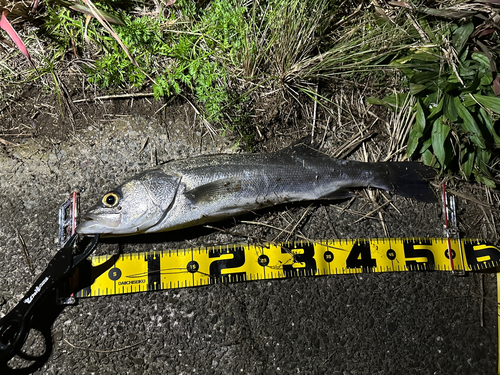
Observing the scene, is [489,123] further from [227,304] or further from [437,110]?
[227,304]

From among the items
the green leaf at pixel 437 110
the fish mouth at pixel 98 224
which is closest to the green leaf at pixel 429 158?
the green leaf at pixel 437 110

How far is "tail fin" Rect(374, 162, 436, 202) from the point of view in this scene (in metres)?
3.17

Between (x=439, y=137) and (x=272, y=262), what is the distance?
2226 millimetres

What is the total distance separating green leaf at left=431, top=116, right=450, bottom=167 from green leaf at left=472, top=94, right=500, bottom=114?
0.42 m

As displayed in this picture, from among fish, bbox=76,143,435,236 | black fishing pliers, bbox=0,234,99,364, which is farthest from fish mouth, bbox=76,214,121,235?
black fishing pliers, bbox=0,234,99,364

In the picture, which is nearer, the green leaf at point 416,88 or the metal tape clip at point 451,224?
the green leaf at point 416,88

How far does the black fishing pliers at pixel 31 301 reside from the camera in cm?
239

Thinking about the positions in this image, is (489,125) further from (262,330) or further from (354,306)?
(262,330)

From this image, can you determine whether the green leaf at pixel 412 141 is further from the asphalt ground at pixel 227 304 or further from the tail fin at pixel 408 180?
the asphalt ground at pixel 227 304

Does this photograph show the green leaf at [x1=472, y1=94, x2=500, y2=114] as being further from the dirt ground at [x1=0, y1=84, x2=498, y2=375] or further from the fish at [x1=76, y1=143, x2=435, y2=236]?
the fish at [x1=76, y1=143, x2=435, y2=236]

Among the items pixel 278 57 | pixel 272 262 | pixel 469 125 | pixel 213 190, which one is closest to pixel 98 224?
pixel 213 190

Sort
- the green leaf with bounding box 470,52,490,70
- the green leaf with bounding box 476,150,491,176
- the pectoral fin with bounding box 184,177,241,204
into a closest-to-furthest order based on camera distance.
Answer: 1. the pectoral fin with bounding box 184,177,241,204
2. the green leaf with bounding box 470,52,490,70
3. the green leaf with bounding box 476,150,491,176

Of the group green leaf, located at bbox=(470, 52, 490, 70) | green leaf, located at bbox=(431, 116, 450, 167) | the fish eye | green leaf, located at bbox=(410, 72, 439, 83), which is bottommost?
the fish eye

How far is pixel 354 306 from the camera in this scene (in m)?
3.17
